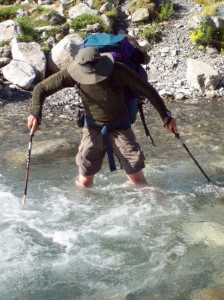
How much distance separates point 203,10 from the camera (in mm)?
17297

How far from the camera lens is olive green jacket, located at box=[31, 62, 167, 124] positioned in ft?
19.4

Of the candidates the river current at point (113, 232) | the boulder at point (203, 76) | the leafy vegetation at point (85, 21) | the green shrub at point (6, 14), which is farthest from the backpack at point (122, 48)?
the green shrub at point (6, 14)

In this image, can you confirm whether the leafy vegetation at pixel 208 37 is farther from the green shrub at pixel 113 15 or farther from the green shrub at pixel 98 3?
the green shrub at pixel 98 3

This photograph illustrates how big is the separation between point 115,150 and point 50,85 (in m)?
1.34

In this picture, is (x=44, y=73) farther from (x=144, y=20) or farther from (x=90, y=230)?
(x=90, y=230)

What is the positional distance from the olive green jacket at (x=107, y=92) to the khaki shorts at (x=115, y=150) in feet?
0.85

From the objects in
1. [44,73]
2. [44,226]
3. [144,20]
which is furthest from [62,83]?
[144,20]

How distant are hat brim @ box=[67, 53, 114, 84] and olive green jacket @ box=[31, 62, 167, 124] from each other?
89 mm

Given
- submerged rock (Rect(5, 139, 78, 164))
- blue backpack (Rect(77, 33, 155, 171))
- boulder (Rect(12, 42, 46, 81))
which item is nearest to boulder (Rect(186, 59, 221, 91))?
boulder (Rect(12, 42, 46, 81))

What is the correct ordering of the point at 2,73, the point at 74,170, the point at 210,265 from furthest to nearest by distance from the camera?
the point at 2,73
the point at 74,170
the point at 210,265

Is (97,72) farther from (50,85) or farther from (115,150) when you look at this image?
(115,150)

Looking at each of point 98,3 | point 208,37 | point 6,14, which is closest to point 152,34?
point 208,37

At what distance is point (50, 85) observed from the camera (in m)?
6.19

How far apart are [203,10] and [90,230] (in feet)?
42.8
